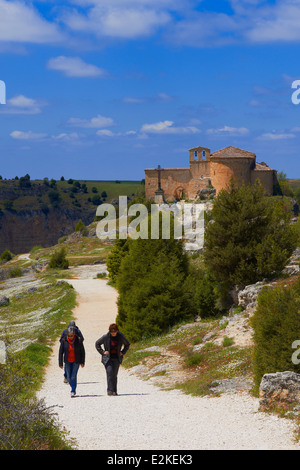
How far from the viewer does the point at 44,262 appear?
6481 centimetres

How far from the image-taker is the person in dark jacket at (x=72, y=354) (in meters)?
12.6

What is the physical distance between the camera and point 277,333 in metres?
11.6

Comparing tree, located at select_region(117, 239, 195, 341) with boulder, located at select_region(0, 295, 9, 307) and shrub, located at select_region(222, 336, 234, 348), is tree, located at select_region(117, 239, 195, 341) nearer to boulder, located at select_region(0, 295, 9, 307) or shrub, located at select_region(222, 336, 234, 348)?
shrub, located at select_region(222, 336, 234, 348)

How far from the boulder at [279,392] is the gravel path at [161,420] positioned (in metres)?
0.28

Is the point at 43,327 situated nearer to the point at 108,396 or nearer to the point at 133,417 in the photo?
the point at 108,396

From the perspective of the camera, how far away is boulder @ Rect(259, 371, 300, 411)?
961 centimetres

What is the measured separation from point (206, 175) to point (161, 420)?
207 feet

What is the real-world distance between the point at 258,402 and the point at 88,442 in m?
3.54

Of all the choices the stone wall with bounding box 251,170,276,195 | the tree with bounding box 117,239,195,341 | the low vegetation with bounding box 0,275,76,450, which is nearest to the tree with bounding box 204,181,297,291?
the tree with bounding box 117,239,195,341

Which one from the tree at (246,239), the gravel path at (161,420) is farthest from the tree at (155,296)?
the gravel path at (161,420)

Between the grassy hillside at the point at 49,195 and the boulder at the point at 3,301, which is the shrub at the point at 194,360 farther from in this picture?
the grassy hillside at the point at 49,195

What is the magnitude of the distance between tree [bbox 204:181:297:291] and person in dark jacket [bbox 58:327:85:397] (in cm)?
1282

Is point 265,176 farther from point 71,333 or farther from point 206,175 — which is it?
point 71,333
